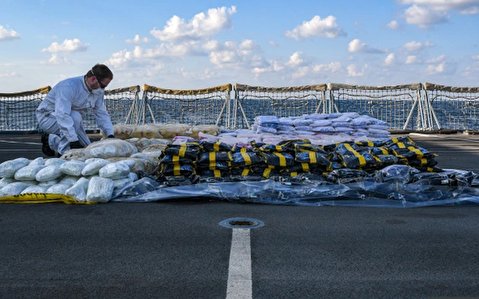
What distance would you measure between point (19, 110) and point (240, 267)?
62.4 ft

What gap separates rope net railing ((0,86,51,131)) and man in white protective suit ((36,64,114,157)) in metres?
10.5

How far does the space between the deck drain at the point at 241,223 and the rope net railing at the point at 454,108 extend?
15647mm

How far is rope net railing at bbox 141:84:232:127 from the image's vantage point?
19.4 metres

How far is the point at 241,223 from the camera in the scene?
15.6ft

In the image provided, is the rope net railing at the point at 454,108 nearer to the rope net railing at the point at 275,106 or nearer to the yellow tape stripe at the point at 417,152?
the rope net railing at the point at 275,106

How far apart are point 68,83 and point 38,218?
4.45 meters

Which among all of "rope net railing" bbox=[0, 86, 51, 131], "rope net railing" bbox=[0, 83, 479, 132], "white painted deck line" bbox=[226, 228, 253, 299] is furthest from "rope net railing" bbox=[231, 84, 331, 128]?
"white painted deck line" bbox=[226, 228, 253, 299]

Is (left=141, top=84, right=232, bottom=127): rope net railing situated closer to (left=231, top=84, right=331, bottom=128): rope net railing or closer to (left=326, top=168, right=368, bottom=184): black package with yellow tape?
(left=231, top=84, right=331, bottom=128): rope net railing

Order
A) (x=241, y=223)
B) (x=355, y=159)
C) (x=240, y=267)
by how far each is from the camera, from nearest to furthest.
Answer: (x=240, y=267) → (x=241, y=223) → (x=355, y=159)

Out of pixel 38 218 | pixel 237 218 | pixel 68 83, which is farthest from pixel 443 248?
pixel 68 83

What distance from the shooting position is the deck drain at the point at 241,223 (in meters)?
4.64

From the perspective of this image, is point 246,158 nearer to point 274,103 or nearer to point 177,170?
point 177,170

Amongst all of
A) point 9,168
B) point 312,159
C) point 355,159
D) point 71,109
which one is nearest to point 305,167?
point 312,159

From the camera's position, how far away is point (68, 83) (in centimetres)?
885
